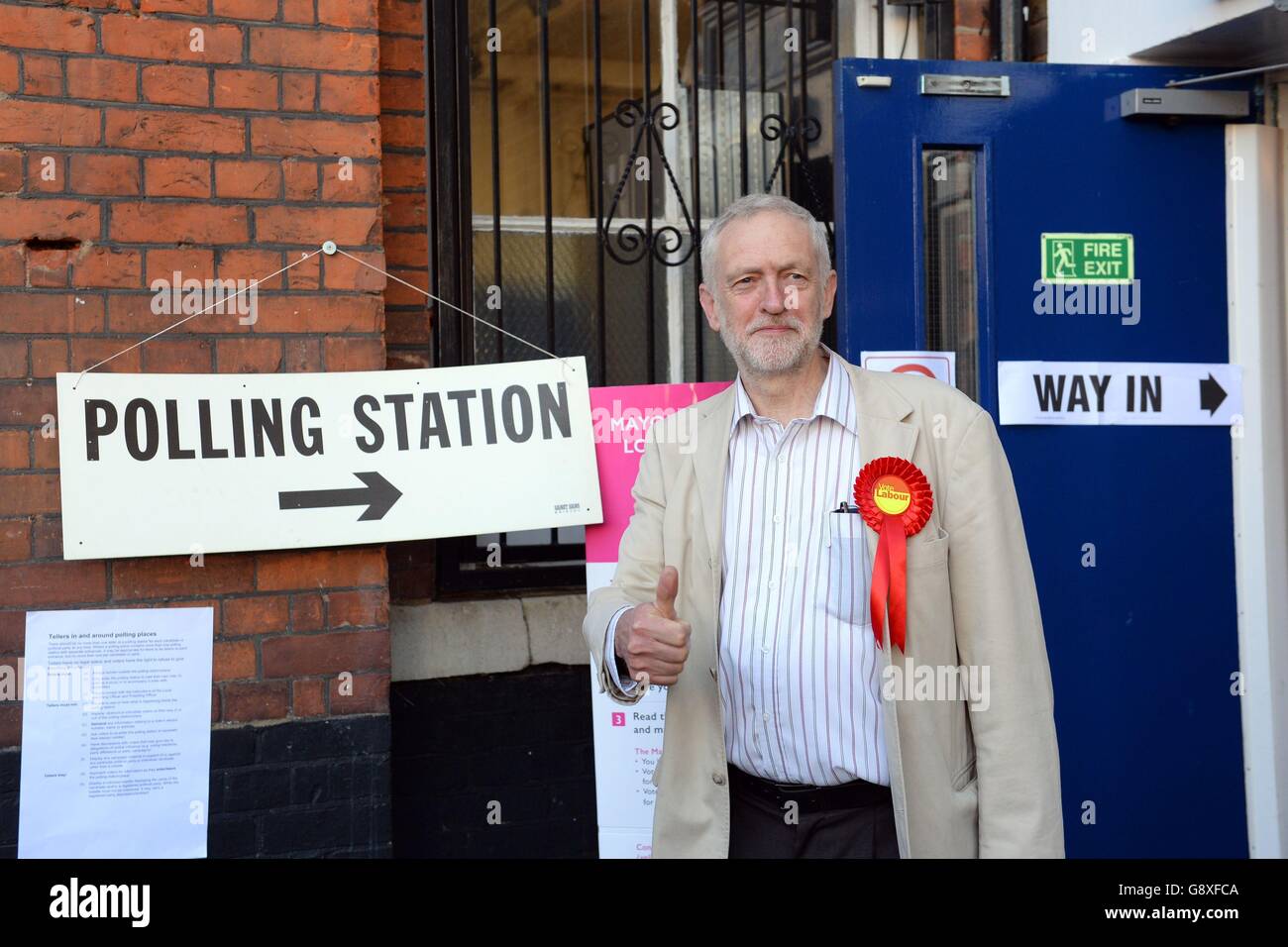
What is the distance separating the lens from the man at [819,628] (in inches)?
84.2

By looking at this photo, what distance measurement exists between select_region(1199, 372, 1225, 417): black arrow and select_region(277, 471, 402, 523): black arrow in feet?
7.84

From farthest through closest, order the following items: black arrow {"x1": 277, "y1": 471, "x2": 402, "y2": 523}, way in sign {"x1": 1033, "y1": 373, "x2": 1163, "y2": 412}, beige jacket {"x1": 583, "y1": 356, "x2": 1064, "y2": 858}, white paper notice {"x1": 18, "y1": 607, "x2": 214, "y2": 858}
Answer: way in sign {"x1": 1033, "y1": 373, "x2": 1163, "y2": 412}, black arrow {"x1": 277, "y1": 471, "x2": 402, "y2": 523}, white paper notice {"x1": 18, "y1": 607, "x2": 214, "y2": 858}, beige jacket {"x1": 583, "y1": 356, "x2": 1064, "y2": 858}

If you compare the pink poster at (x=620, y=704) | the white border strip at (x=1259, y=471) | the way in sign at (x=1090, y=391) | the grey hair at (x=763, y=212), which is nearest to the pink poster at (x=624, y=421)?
the pink poster at (x=620, y=704)

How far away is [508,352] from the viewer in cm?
399

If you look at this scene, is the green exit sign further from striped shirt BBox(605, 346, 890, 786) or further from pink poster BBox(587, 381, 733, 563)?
striped shirt BBox(605, 346, 890, 786)

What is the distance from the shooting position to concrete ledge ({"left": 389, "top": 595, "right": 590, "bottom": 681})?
3760 mm

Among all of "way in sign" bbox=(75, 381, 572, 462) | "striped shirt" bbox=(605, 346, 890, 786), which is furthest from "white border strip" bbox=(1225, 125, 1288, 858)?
"way in sign" bbox=(75, 381, 572, 462)

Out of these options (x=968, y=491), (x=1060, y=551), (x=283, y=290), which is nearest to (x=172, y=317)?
(x=283, y=290)

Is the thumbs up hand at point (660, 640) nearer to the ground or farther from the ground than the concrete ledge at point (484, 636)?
farther from the ground

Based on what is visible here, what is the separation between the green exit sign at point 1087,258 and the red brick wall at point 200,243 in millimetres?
1971

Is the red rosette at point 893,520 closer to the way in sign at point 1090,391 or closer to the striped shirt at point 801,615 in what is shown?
the striped shirt at point 801,615

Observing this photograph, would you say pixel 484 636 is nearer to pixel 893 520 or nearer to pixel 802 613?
pixel 802 613

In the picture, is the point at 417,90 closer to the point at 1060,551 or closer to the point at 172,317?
the point at 172,317

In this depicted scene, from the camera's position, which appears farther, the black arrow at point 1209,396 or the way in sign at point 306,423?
the black arrow at point 1209,396
